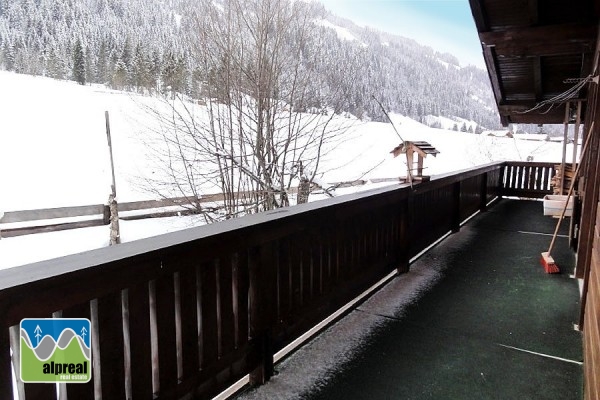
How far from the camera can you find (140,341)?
158 cm

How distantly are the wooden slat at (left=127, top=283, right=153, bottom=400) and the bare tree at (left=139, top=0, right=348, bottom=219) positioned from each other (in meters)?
6.62

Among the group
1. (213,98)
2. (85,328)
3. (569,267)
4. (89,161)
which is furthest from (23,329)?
(89,161)

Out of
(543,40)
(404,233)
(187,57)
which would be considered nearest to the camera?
(404,233)

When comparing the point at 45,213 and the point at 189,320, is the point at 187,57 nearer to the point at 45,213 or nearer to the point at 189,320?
the point at 45,213

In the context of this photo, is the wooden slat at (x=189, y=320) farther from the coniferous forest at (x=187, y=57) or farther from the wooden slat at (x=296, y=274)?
the coniferous forest at (x=187, y=57)

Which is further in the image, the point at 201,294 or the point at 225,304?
the point at 225,304

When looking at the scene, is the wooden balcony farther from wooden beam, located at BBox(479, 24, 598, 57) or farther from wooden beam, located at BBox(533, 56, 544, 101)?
wooden beam, located at BBox(533, 56, 544, 101)

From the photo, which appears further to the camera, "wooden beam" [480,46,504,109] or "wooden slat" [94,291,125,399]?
"wooden beam" [480,46,504,109]

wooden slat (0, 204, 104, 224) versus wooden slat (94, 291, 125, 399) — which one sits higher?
wooden slat (94, 291, 125, 399)

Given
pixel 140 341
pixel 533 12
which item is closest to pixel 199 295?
pixel 140 341

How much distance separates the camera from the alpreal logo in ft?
4.01

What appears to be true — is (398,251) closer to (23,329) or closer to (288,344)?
A: (288,344)

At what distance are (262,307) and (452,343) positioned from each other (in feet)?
4.52

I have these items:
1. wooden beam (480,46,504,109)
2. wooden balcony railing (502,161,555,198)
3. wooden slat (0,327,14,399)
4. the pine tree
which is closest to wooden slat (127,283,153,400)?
wooden slat (0,327,14,399)
